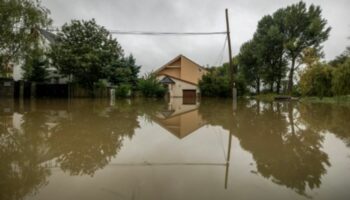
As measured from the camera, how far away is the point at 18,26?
15.5 metres

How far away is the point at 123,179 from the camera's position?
10.6ft

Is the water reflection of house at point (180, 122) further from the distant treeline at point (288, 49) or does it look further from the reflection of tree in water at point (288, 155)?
the distant treeline at point (288, 49)

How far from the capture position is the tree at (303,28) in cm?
2828

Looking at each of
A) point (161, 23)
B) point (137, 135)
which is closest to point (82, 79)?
point (161, 23)

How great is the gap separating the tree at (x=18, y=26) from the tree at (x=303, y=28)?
2546 cm

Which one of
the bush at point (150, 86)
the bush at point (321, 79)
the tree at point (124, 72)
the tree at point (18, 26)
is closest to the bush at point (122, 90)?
the tree at point (124, 72)

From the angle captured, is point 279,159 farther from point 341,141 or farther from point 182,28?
point 182,28

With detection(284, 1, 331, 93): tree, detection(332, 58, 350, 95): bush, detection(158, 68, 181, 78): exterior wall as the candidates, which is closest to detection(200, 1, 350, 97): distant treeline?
detection(284, 1, 331, 93): tree

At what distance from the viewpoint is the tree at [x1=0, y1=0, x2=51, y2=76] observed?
14633 millimetres

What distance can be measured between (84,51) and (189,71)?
21.3 metres

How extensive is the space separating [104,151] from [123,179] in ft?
5.39

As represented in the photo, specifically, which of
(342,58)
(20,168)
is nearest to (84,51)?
(20,168)

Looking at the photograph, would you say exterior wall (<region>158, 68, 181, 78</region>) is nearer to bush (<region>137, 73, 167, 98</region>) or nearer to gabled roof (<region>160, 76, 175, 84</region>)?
gabled roof (<region>160, 76, 175, 84</region>)

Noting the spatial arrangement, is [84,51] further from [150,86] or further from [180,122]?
[180,122]
